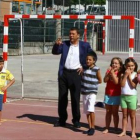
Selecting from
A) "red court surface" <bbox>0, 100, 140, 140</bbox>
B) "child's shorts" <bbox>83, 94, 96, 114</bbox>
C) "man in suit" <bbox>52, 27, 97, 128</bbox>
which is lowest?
"red court surface" <bbox>0, 100, 140, 140</bbox>

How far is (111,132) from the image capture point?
368 inches

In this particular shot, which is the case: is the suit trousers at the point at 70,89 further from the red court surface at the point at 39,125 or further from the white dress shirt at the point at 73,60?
the red court surface at the point at 39,125

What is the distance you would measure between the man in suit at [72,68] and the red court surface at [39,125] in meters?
0.38

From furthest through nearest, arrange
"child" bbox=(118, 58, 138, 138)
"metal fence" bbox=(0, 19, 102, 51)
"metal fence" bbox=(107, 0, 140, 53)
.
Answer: "metal fence" bbox=(107, 0, 140, 53) < "metal fence" bbox=(0, 19, 102, 51) < "child" bbox=(118, 58, 138, 138)

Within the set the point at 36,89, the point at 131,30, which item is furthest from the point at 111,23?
Result: the point at 131,30

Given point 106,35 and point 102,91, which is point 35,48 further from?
point 102,91

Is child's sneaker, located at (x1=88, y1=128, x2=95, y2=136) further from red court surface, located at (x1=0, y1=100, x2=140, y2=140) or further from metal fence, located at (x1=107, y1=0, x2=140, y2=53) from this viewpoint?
metal fence, located at (x1=107, y1=0, x2=140, y2=53)

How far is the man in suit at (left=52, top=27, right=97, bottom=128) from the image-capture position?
965 centimetres

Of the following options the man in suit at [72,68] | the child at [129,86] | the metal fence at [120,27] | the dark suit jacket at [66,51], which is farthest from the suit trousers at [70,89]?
the metal fence at [120,27]

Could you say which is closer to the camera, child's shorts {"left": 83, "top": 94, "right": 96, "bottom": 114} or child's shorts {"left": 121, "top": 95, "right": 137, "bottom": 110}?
child's shorts {"left": 121, "top": 95, "right": 137, "bottom": 110}

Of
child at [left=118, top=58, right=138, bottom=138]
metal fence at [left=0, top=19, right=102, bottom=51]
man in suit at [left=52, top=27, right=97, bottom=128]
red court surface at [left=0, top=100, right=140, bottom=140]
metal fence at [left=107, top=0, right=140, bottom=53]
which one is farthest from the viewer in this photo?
metal fence at [left=107, top=0, right=140, bottom=53]

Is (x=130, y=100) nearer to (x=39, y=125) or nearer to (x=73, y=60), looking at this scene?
(x=73, y=60)

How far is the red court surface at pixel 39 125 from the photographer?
8.92 meters

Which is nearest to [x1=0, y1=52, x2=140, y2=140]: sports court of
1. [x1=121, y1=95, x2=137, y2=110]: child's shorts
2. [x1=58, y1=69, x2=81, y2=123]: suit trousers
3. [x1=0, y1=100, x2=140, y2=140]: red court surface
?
[x1=0, y1=100, x2=140, y2=140]: red court surface
